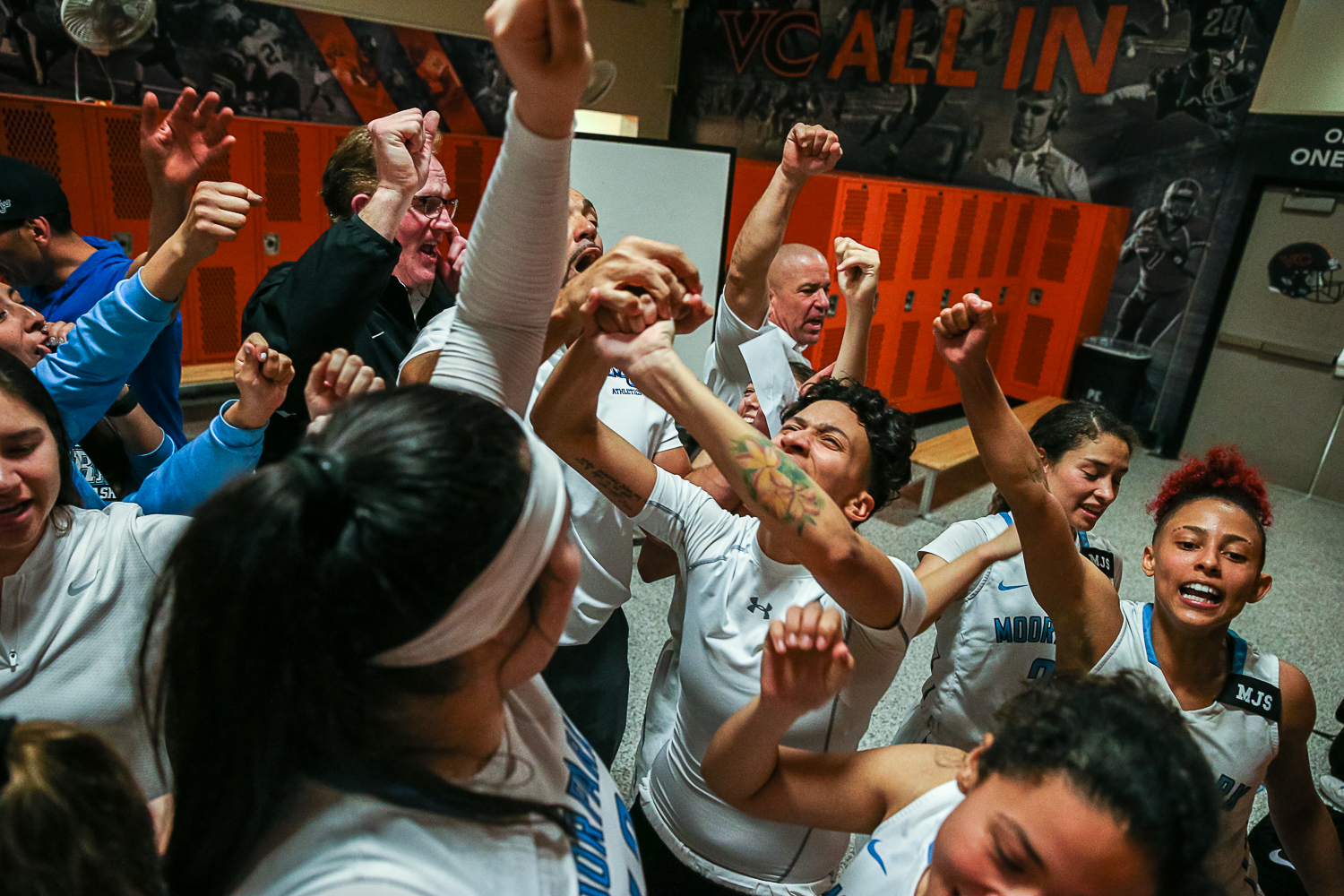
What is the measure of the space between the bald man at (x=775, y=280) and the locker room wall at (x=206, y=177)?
381cm

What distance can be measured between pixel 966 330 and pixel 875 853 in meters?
0.78

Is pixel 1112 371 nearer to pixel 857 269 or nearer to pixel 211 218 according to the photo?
pixel 857 269

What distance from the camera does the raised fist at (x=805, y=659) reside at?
2.98 ft

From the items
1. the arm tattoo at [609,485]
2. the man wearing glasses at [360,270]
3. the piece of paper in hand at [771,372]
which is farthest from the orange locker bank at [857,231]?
the arm tattoo at [609,485]

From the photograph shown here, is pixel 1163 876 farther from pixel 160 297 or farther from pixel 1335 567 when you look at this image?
pixel 1335 567

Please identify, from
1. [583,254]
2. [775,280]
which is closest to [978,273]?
[775,280]

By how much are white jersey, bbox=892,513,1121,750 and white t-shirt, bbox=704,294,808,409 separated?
1016 millimetres

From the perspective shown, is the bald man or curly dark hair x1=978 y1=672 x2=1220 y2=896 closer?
curly dark hair x1=978 y1=672 x2=1220 y2=896

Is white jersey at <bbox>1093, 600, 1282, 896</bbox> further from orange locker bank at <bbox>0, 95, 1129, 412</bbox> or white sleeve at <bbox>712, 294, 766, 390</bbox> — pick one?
orange locker bank at <bbox>0, 95, 1129, 412</bbox>

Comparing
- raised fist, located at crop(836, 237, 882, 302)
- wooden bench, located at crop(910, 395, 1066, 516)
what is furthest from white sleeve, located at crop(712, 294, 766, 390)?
wooden bench, located at crop(910, 395, 1066, 516)

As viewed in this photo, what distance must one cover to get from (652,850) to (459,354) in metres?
0.92

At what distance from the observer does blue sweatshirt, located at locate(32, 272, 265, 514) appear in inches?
54.9

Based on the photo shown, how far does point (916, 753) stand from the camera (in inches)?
43.6

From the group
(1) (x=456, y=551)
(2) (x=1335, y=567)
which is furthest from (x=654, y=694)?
(2) (x=1335, y=567)
